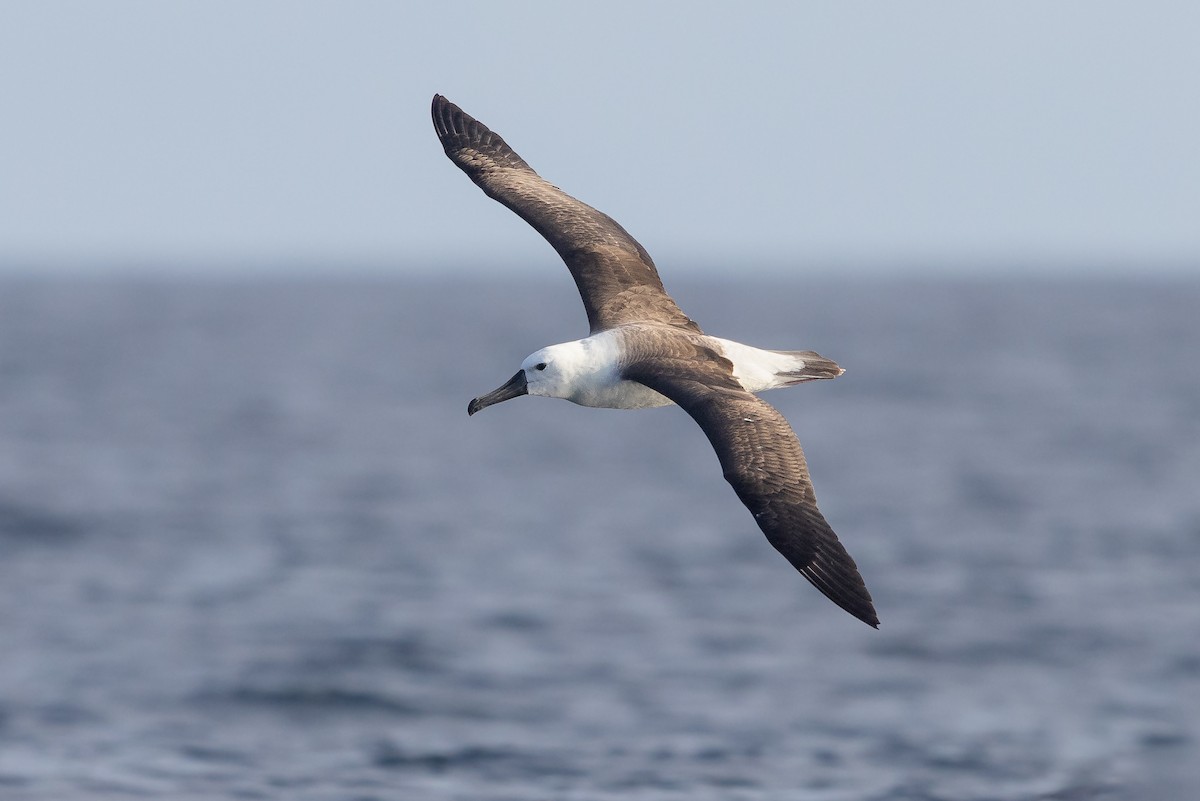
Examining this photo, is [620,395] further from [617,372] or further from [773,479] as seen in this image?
[773,479]

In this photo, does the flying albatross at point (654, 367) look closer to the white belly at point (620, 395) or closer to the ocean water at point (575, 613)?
the white belly at point (620, 395)

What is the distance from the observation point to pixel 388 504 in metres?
34.9

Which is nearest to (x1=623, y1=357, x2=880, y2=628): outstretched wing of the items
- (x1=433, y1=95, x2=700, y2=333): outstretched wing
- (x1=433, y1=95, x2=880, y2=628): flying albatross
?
(x1=433, y1=95, x2=880, y2=628): flying albatross

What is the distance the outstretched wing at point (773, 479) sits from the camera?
10.7 meters

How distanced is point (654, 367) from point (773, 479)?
150cm

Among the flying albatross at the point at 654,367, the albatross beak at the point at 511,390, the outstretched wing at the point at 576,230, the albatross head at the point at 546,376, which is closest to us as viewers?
the flying albatross at the point at 654,367

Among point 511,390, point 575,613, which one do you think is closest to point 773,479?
point 511,390

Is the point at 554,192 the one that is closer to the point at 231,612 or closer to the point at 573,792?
the point at 573,792

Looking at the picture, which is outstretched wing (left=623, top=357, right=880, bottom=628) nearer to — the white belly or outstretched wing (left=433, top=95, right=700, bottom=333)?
the white belly

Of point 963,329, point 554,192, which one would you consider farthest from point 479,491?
point 963,329

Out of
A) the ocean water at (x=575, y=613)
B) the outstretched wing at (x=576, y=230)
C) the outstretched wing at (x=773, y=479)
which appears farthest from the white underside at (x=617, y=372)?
the ocean water at (x=575, y=613)

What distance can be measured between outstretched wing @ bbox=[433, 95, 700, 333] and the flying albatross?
1 cm

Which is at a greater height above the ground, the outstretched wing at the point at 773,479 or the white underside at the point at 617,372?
the white underside at the point at 617,372

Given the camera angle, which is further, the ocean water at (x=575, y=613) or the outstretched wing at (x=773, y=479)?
the ocean water at (x=575, y=613)
